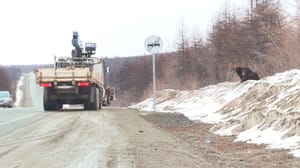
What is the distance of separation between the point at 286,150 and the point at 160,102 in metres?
30.2

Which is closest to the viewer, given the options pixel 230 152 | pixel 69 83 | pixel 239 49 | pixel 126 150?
pixel 126 150

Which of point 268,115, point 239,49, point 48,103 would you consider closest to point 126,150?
point 268,115

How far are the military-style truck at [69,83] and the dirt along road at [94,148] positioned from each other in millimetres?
11618

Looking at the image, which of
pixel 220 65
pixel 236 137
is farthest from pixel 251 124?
pixel 220 65

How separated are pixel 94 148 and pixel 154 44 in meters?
11.5

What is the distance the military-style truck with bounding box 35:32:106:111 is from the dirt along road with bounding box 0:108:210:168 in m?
11.6

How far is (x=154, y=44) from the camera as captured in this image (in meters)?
22.2

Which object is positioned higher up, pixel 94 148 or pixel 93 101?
pixel 93 101

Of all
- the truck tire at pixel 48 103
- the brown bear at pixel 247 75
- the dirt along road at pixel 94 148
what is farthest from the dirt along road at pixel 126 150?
the truck tire at pixel 48 103

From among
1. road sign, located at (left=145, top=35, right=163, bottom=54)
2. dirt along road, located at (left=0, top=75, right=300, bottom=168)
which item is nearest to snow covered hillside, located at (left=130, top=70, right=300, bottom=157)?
dirt along road, located at (left=0, top=75, right=300, bottom=168)

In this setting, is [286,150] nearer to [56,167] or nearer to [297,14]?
[56,167]

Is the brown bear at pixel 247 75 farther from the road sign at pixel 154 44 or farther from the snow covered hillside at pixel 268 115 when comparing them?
the road sign at pixel 154 44

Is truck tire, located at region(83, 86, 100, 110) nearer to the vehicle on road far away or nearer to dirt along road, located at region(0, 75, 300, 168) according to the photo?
dirt along road, located at region(0, 75, 300, 168)

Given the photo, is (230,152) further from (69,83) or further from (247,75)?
(247,75)
